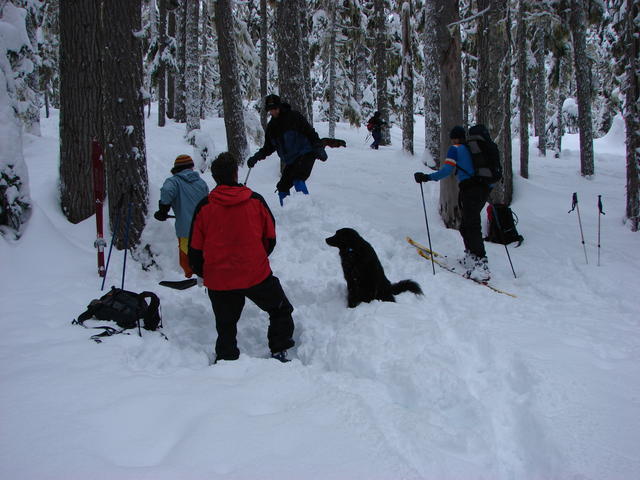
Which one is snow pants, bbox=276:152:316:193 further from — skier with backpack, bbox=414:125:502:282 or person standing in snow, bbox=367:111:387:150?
person standing in snow, bbox=367:111:387:150

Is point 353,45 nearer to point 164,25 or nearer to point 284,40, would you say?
point 164,25

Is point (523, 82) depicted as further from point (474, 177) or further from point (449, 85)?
point (474, 177)

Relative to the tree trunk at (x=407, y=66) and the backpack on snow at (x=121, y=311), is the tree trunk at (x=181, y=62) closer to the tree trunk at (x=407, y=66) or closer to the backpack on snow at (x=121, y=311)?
the tree trunk at (x=407, y=66)

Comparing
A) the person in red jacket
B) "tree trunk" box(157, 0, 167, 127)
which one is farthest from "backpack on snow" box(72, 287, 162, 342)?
"tree trunk" box(157, 0, 167, 127)

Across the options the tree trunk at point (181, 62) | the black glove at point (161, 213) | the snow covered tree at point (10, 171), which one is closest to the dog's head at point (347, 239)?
the black glove at point (161, 213)

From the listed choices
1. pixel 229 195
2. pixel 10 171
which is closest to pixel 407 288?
pixel 229 195

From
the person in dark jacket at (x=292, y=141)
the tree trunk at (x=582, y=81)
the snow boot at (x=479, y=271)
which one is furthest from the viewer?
the tree trunk at (x=582, y=81)

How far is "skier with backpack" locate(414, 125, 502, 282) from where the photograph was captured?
6.34 metres

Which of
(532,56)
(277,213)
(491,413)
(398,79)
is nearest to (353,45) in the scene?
(398,79)

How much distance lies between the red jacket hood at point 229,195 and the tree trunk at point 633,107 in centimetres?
920

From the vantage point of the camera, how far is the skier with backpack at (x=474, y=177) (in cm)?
634

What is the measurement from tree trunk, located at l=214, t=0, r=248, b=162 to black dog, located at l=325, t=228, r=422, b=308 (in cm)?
575

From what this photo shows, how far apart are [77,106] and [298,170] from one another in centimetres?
363

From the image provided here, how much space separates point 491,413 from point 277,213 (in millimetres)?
5549
